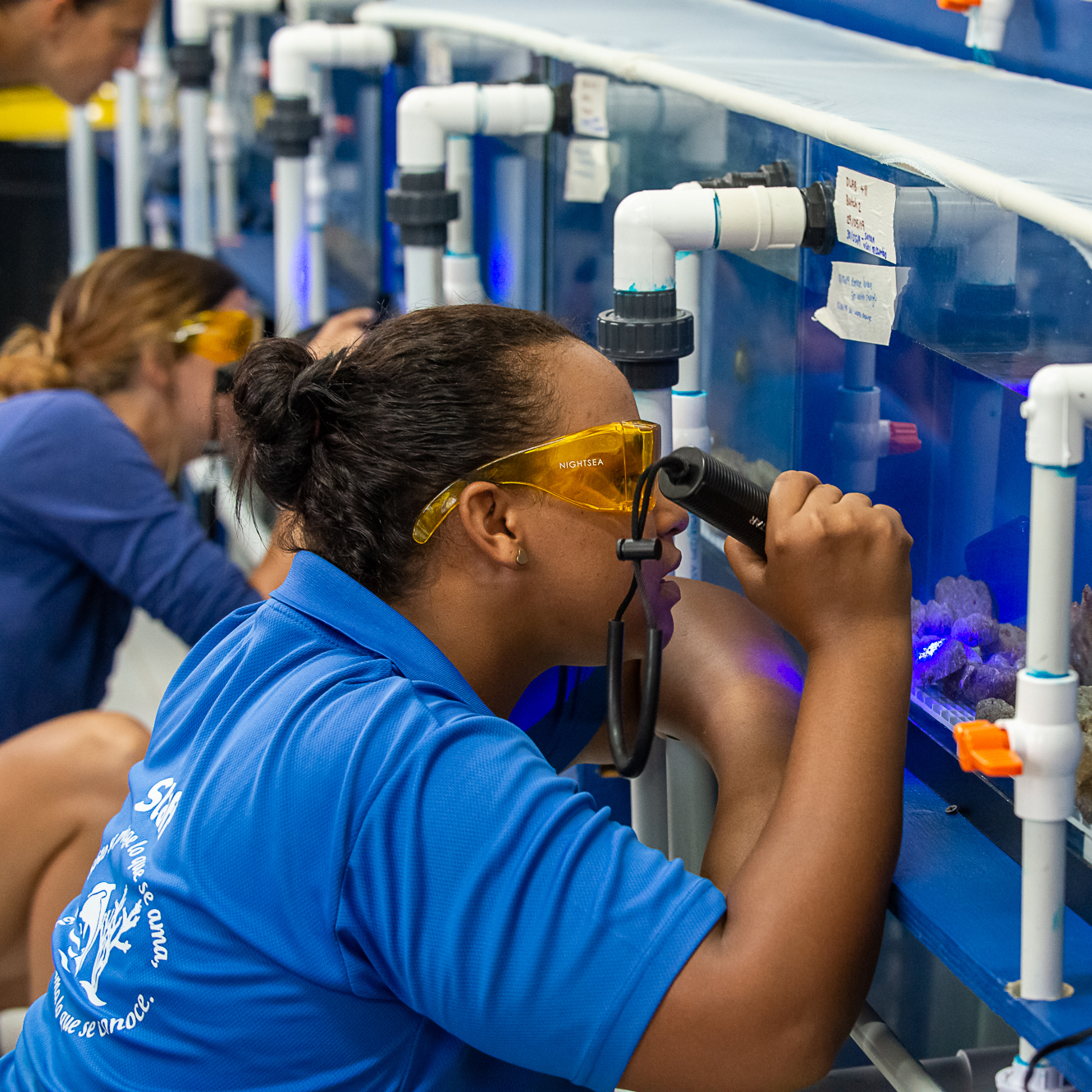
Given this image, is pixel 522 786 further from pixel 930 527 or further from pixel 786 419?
pixel 786 419

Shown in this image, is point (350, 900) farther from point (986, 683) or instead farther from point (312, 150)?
point (312, 150)

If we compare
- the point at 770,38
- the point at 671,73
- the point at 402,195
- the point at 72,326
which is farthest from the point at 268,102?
the point at 671,73

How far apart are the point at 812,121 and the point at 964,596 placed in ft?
1.21

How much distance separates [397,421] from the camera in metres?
0.94

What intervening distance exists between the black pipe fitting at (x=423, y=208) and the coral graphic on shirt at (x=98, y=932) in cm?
100

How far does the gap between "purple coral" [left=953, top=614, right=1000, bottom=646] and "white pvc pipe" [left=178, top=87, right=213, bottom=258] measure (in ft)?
7.51

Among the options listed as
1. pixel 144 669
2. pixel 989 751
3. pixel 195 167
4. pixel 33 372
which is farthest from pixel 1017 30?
pixel 144 669

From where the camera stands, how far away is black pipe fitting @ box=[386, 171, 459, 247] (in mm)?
1729

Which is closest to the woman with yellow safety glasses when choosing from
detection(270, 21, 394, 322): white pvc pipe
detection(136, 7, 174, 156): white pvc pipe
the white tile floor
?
detection(270, 21, 394, 322): white pvc pipe

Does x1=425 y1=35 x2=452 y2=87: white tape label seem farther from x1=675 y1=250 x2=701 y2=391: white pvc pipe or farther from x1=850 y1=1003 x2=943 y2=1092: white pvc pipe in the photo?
x1=850 y1=1003 x2=943 y2=1092: white pvc pipe

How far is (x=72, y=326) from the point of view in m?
2.05

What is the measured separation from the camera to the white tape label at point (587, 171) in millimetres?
1571

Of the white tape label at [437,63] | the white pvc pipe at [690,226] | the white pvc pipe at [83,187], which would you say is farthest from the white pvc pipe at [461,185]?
the white pvc pipe at [83,187]

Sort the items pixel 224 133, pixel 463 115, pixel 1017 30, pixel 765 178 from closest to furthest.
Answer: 1. pixel 765 178
2. pixel 1017 30
3. pixel 463 115
4. pixel 224 133
